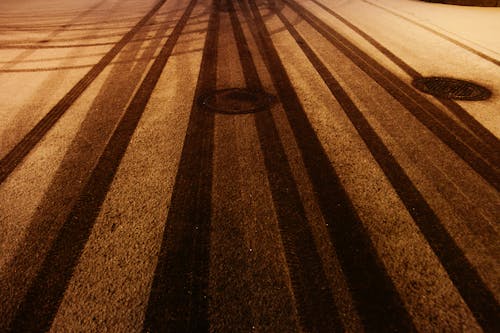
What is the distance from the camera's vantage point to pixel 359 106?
5625 mm

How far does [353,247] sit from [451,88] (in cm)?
451

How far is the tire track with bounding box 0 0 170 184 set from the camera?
4496 mm

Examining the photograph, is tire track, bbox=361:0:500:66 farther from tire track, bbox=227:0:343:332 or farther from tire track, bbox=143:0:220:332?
tire track, bbox=143:0:220:332

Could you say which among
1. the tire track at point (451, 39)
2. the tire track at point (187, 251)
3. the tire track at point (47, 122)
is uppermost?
the tire track at point (451, 39)

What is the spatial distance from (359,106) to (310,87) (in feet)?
3.57

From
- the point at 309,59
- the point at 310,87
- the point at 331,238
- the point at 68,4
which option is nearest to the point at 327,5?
the point at 309,59

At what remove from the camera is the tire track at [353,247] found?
2541 mm

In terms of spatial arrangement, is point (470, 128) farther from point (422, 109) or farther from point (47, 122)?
point (47, 122)

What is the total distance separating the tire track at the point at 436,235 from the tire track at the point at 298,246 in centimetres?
97

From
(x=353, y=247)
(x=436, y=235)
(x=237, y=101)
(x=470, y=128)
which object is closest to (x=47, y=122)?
(x=237, y=101)

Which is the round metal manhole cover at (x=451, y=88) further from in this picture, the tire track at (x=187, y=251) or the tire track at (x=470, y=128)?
the tire track at (x=187, y=251)

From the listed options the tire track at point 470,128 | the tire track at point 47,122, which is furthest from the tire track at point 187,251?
the tire track at point 470,128

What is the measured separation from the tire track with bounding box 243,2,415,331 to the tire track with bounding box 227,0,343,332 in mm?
205

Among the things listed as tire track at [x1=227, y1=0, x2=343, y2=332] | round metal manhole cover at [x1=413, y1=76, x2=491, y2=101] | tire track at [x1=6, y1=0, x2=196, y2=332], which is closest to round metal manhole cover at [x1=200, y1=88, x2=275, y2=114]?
tire track at [x1=227, y1=0, x2=343, y2=332]
